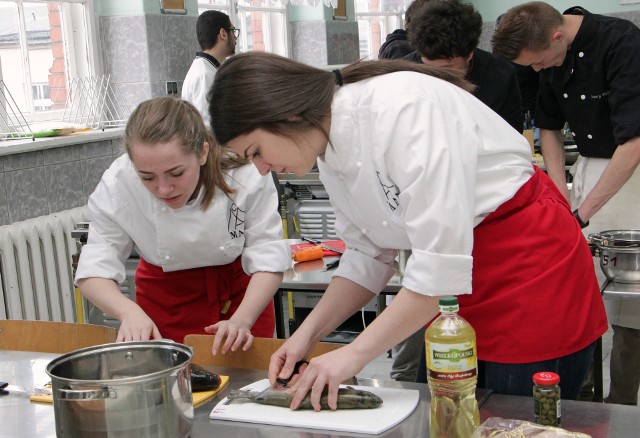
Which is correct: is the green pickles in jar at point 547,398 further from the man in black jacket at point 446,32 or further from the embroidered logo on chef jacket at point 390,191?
the man in black jacket at point 446,32

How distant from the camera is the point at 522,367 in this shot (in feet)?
4.76

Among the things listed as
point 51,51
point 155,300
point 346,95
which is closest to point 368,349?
point 346,95

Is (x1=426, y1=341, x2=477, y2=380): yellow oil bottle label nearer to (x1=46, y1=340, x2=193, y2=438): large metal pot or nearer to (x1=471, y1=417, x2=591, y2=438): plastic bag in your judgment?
(x1=471, y1=417, x2=591, y2=438): plastic bag

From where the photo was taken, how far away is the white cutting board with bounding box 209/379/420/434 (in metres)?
1.32

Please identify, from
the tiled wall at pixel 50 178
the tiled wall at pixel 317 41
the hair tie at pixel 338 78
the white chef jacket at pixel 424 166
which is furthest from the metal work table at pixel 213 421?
the tiled wall at pixel 317 41

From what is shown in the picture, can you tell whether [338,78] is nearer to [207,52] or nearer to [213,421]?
[213,421]

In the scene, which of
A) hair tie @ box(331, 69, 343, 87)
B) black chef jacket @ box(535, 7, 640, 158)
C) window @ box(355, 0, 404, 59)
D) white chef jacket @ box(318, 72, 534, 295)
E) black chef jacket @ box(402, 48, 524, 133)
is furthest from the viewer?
window @ box(355, 0, 404, 59)

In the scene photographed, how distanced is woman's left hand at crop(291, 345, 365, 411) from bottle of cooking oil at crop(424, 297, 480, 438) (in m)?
0.13

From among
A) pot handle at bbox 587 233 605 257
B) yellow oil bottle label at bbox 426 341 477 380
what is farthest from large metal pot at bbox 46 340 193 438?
pot handle at bbox 587 233 605 257

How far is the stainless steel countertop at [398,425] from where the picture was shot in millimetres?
1279

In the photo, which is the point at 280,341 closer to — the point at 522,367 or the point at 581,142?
the point at 522,367

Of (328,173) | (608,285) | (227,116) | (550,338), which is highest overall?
(227,116)

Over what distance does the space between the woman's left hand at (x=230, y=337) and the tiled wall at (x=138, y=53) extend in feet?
10.0

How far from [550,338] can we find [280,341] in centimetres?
56
